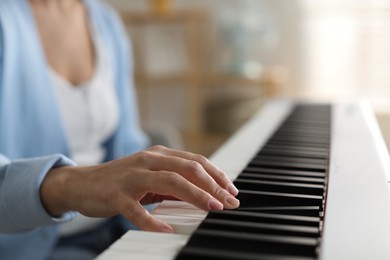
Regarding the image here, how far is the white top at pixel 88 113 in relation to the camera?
1259 millimetres

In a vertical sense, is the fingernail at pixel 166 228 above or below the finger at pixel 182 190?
below

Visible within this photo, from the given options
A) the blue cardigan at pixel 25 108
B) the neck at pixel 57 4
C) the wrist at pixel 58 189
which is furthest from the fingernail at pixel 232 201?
the neck at pixel 57 4

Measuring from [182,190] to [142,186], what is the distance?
0.04 meters

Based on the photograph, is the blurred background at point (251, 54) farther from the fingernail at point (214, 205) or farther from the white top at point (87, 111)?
the fingernail at point (214, 205)

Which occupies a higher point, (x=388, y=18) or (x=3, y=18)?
(x=388, y=18)

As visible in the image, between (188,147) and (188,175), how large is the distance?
9.03 ft

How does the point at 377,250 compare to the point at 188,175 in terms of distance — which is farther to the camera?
the point at 188,175

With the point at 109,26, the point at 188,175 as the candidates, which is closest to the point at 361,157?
the point at 188,175

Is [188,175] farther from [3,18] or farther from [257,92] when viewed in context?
[257,92]

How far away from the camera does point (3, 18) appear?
110 centimetres

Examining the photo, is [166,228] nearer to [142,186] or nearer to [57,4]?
[142,186]

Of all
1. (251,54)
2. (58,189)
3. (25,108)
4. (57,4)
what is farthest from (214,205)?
(251,54)

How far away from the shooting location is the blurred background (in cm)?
318

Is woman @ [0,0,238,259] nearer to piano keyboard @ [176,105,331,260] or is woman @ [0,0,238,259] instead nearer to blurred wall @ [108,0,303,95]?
piano keyboard @ [176,105,331,260]
